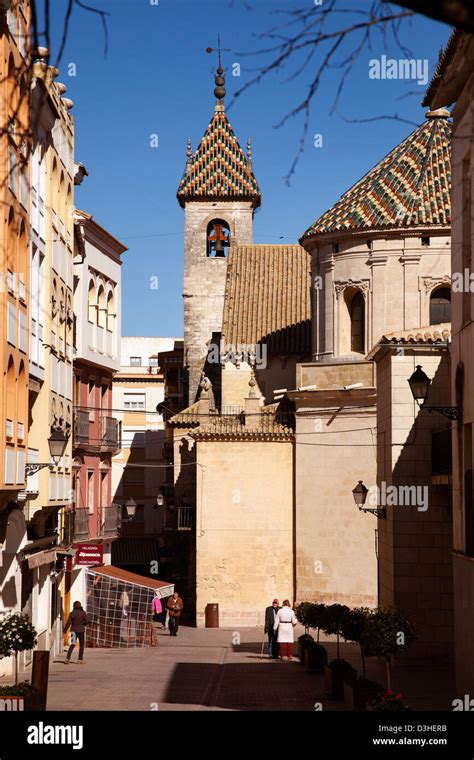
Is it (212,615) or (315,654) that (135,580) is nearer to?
(212,615)

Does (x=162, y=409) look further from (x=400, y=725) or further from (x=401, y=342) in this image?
(x=400, y=725)

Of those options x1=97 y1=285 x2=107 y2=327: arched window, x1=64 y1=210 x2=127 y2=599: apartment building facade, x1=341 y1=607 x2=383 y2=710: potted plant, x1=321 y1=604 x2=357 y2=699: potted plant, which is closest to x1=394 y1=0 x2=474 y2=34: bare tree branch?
x1=341 y1=607 x2=383 y2=710: potted plant

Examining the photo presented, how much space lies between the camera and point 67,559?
31.5m

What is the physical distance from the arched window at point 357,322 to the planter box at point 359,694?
21.1m

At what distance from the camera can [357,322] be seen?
38.8m

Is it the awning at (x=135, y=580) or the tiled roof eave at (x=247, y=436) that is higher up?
the tiled roof eave at (x=247, y=436)

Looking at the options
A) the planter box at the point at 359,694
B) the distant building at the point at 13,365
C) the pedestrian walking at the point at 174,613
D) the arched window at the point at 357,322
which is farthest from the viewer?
the arched window at the point at 357,322

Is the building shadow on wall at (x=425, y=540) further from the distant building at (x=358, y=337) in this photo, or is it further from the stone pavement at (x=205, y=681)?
the distant building at (x=358, y=337)

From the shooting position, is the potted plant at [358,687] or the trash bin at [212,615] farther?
the trash bin at [212,615]

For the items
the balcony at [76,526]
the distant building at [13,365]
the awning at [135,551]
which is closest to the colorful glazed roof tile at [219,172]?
the awning at [135,551]

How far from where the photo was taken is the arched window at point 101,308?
37.9 meters

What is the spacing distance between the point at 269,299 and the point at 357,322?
9.97 meters

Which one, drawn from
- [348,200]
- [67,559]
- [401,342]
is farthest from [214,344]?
[401,342]

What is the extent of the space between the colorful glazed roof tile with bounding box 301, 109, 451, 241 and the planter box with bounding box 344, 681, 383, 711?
21.0 metres
